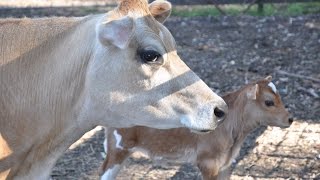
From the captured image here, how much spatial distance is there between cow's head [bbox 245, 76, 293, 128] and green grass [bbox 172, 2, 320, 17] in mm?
6769

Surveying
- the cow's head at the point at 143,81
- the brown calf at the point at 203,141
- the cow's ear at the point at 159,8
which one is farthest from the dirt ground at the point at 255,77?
the cow's head at the point at 143,81

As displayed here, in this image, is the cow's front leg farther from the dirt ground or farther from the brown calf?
the dirt ground

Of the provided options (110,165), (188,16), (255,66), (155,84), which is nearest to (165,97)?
(155,84)

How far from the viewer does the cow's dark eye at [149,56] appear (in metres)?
3.93

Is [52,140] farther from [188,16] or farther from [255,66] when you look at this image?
[188,16]

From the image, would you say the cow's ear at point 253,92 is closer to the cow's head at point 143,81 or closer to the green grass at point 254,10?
the cow's head at point 143,81

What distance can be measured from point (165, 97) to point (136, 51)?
11.1 inches

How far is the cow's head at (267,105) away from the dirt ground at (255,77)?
48 cm

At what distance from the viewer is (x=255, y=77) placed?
8.98m

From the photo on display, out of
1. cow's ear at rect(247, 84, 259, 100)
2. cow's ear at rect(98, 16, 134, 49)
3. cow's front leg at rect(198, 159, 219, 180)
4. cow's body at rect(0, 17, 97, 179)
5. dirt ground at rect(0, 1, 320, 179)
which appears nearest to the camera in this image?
cow's ear at rect(98, 16, 134, 49)

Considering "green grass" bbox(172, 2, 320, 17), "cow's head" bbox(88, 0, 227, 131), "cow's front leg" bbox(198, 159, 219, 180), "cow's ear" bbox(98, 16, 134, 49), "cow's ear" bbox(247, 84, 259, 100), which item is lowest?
"green grass" bbox(172, 2, 320, 17)

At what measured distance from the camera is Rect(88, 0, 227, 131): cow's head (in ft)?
12.9

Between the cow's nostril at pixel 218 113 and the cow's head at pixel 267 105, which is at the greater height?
the cow's nostril at pixel 218 113

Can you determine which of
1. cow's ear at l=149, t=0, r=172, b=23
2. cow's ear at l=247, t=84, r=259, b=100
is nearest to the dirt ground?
cow's ear at l=247, t=84, r=259, b=100
